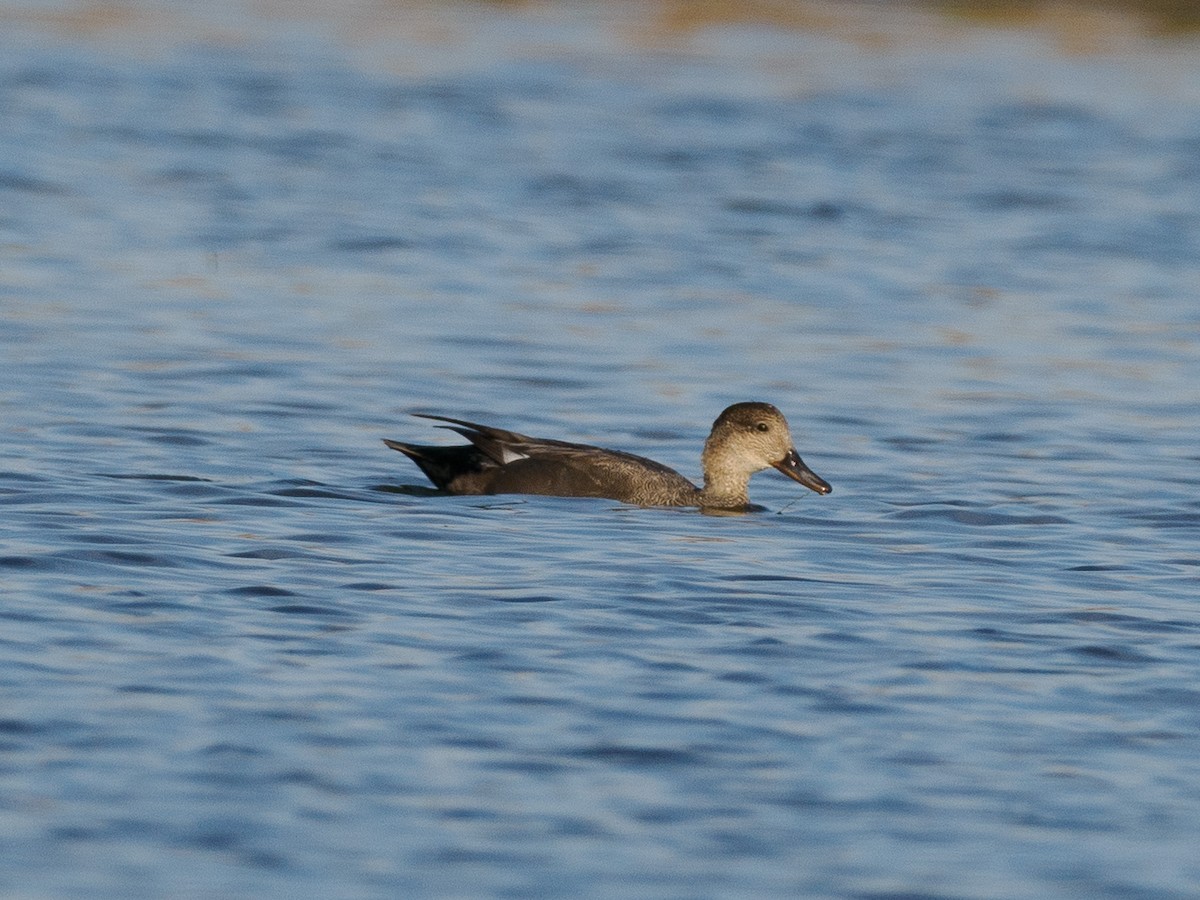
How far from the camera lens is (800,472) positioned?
1192 centimetres

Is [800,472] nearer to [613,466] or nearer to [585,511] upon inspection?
[613,466]

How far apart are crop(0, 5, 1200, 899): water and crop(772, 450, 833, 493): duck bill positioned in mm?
176

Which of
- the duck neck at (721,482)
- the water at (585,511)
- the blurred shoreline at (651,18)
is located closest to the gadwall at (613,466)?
the duck neck at (721,482)

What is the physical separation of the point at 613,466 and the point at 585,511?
293 mm

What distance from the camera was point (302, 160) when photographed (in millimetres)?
23312

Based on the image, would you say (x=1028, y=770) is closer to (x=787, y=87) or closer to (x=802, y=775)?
(x=802, y=775)

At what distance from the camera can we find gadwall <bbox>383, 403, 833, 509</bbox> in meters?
11.6

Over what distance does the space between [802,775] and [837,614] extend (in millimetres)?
2174

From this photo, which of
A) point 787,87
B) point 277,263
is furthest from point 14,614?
point 787,87

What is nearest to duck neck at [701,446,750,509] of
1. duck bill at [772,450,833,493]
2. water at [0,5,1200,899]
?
duck bill at [772,450,833,493]

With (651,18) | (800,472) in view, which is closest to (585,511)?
(800,472)

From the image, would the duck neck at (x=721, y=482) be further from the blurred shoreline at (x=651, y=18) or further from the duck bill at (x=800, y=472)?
the blurred shoreline at (x=651, y=18)

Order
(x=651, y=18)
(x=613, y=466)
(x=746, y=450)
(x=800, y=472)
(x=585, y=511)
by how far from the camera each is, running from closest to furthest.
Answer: (x=585, y=511) < (x=613, y=466) < (x=800, y=472) < (x=746, y=450) < (x=651, y=18)

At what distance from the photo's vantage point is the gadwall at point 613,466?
37.9 ft
